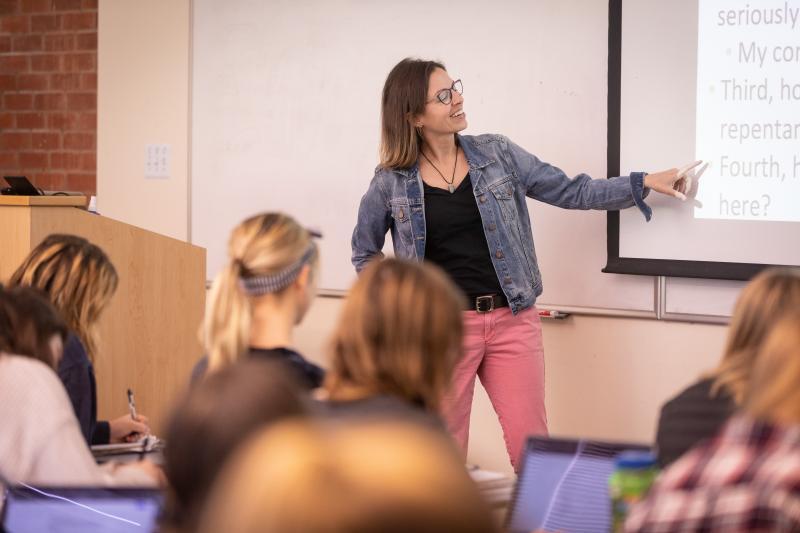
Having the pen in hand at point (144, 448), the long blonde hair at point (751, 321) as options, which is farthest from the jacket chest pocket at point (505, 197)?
the long blonde hair at point (751, 321)

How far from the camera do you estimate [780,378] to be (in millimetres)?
1247

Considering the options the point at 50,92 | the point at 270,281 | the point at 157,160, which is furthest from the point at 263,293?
the point at 50,92

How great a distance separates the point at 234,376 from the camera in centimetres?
80

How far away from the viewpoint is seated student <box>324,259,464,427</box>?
152cm

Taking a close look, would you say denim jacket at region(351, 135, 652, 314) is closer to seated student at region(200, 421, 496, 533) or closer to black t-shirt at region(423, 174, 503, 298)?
black t-shirt at region(423, 174, 503, 298)

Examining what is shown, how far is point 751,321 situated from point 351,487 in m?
1.34

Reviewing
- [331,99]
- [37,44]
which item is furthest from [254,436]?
[37,44]

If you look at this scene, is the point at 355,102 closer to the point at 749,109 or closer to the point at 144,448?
the point at 749,109

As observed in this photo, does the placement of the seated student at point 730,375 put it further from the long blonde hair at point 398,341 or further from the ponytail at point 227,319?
the ponytail at point 227,319

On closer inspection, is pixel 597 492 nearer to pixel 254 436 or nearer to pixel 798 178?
pixel 254 436

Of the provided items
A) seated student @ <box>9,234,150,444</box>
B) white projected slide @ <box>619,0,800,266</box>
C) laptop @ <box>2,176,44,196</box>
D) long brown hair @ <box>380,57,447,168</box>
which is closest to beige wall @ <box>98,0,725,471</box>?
white projected slide @ <box>619,0,800,266</box>

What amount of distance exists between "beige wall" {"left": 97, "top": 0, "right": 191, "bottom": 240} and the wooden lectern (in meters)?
0.90

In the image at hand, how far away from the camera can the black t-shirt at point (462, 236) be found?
3.38 metres

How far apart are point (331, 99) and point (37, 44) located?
1831mm
